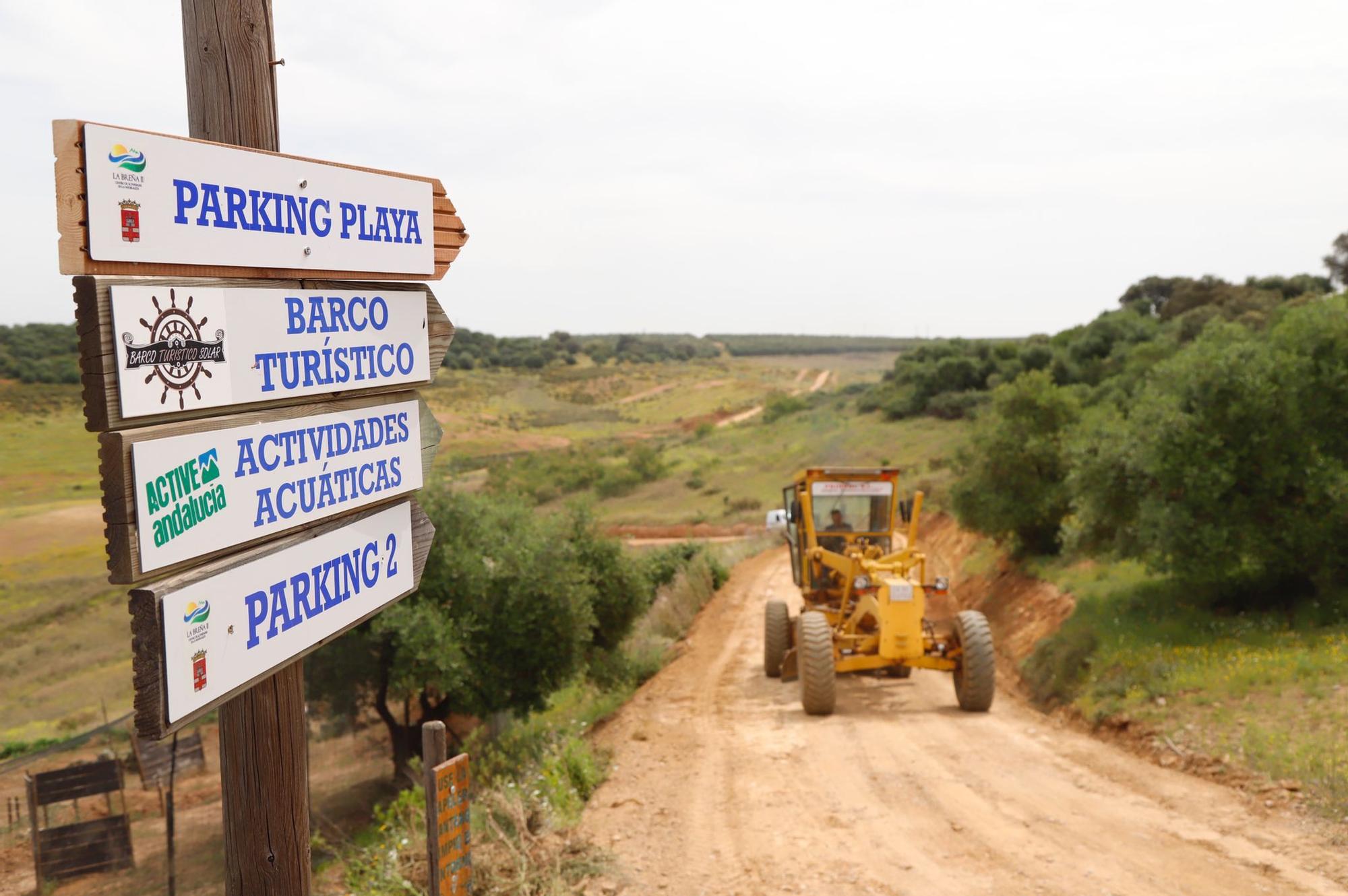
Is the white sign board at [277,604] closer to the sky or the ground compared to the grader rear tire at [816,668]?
closer to the sky

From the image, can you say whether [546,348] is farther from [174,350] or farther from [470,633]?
[174,350]

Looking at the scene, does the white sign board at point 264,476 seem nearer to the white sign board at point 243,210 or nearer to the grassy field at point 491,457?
the white sign board at point 243,210

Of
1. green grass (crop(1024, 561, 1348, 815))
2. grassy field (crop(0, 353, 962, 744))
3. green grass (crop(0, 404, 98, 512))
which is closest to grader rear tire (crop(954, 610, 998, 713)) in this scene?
green grass (crop(1024, 561, 1348, 815))

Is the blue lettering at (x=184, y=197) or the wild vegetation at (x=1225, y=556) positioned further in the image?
the wild vegetation at (x=1225, y=556)

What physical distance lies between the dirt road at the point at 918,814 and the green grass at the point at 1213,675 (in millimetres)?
741

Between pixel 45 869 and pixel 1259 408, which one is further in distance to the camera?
pixel 1259 408

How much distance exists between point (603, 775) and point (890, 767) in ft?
9.48

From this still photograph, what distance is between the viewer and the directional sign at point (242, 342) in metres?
2.66

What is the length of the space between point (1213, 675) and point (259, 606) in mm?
12281

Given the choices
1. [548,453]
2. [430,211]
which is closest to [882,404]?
[548,453]

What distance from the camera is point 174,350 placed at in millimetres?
2871

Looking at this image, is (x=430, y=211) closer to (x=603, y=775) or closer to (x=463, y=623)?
(x=603, y=775)

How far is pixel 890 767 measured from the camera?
10203 mm

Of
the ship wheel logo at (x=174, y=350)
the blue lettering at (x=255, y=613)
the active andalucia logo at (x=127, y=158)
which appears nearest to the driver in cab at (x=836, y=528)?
the blue lettering at (x=255, y=613)
